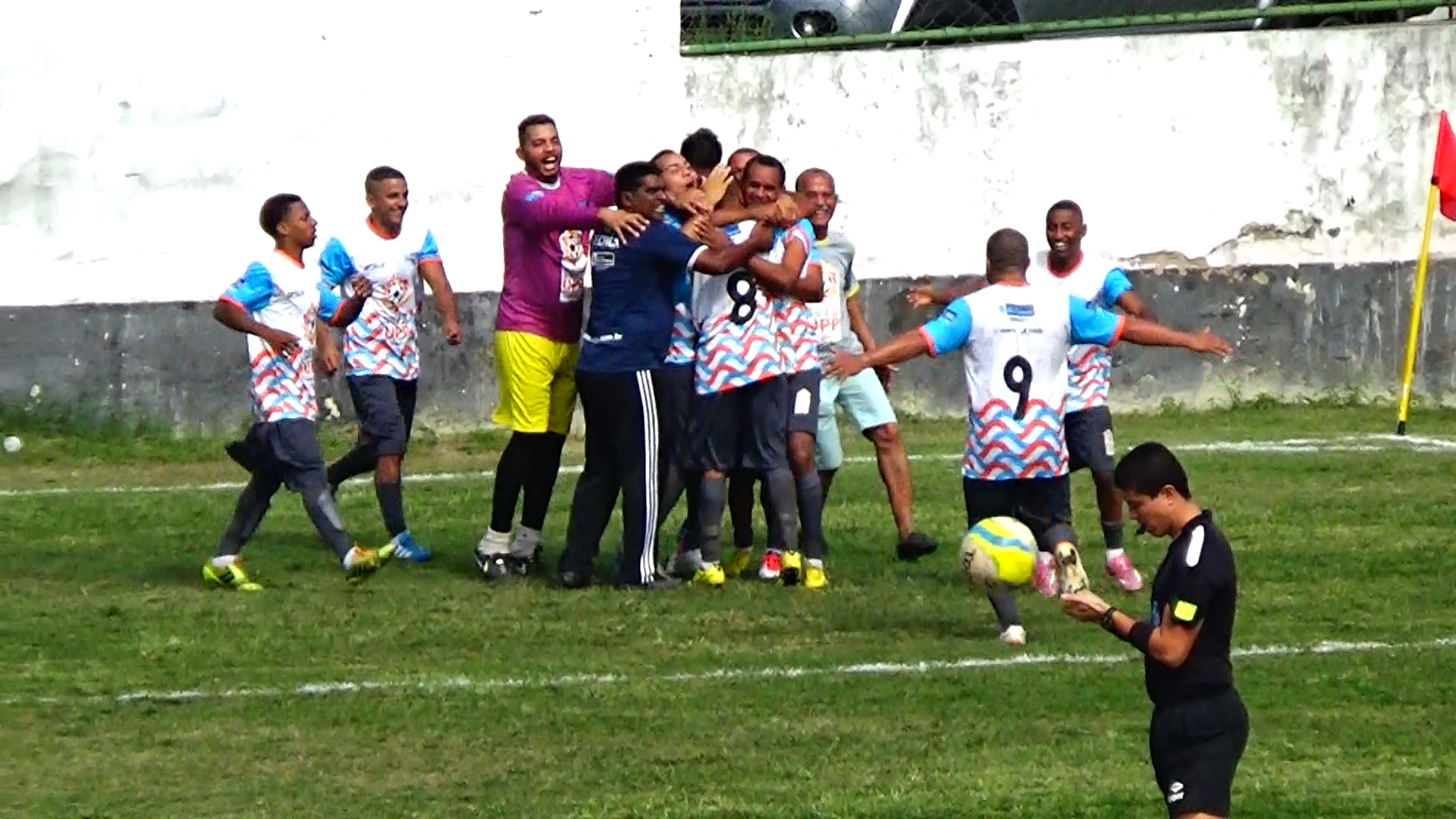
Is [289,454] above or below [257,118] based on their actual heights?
below

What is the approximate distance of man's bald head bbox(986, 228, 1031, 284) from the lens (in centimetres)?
1011

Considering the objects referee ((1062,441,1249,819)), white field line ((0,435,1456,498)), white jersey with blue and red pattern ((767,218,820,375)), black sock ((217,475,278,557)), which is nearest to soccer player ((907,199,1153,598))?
white jersey with blue and red pattern ((767,218,820,375))

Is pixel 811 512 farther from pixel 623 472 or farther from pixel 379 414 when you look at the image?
pixel 379 414

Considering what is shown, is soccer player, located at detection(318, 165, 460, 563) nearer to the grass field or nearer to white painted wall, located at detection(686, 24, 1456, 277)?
the grass field

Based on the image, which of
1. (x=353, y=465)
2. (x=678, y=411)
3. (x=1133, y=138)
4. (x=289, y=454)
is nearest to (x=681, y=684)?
(x=678, y=411)

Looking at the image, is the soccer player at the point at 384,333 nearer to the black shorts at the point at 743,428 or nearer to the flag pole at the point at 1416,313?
the black shorts at the point at 743,428

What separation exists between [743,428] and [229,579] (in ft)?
8.12

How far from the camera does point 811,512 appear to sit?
1153 cm

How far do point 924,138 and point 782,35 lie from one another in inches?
53.7

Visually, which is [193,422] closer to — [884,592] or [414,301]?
[414,301]

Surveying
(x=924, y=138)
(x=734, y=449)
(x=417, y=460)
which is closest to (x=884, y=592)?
(x=734, y=449)

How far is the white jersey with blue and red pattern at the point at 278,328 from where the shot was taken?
447 inches

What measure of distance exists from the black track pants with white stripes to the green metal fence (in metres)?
6.49

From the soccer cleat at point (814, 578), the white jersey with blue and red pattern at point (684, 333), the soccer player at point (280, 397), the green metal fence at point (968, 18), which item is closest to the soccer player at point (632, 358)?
the white jersey with blue and red pattern at point (684, 333)
